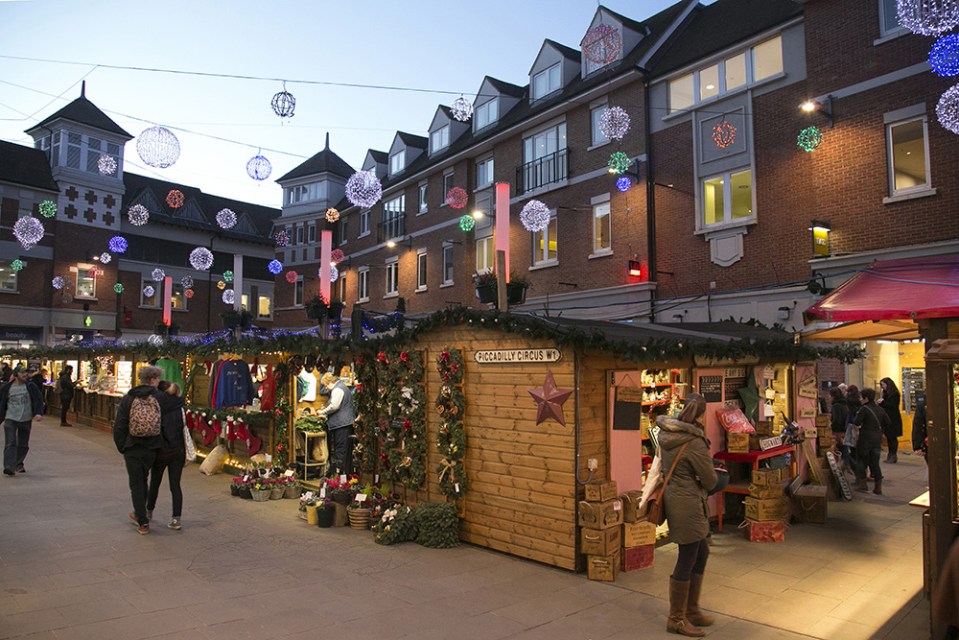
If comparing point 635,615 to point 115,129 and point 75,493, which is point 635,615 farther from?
point 115,129

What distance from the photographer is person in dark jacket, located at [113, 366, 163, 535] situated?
7.43 m

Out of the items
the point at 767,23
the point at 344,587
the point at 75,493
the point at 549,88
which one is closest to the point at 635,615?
the point at 344,587

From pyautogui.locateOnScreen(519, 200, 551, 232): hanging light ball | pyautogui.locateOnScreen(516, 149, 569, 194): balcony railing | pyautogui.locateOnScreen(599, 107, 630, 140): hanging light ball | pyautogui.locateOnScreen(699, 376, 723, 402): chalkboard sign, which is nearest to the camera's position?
pyautogui.locateOnScreen(699, 376, 723, 402): chalkboard sign

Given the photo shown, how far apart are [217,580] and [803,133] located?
12.6m

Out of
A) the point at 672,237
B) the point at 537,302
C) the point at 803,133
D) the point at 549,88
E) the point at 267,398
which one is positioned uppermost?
the point at 549,88

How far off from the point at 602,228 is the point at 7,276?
26.7 meters

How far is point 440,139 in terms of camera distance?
27.0m

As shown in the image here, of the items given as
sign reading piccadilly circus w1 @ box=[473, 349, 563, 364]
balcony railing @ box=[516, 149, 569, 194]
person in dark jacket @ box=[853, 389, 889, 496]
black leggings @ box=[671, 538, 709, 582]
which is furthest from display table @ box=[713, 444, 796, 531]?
balcony railing @ box=[516, 149, 569, 194]

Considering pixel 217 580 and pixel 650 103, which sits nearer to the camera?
pixel 217 580

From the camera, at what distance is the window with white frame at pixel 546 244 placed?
1961 cm

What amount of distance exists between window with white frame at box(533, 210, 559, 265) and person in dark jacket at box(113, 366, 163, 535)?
1363 cm

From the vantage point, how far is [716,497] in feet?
28.0

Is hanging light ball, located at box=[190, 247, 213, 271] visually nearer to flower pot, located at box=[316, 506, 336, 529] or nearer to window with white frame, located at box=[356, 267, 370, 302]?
window with white frame, located at box=[356, 267, 370, 302]

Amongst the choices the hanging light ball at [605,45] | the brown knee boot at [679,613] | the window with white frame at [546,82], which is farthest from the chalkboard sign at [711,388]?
the window with white frame at [546,82]
